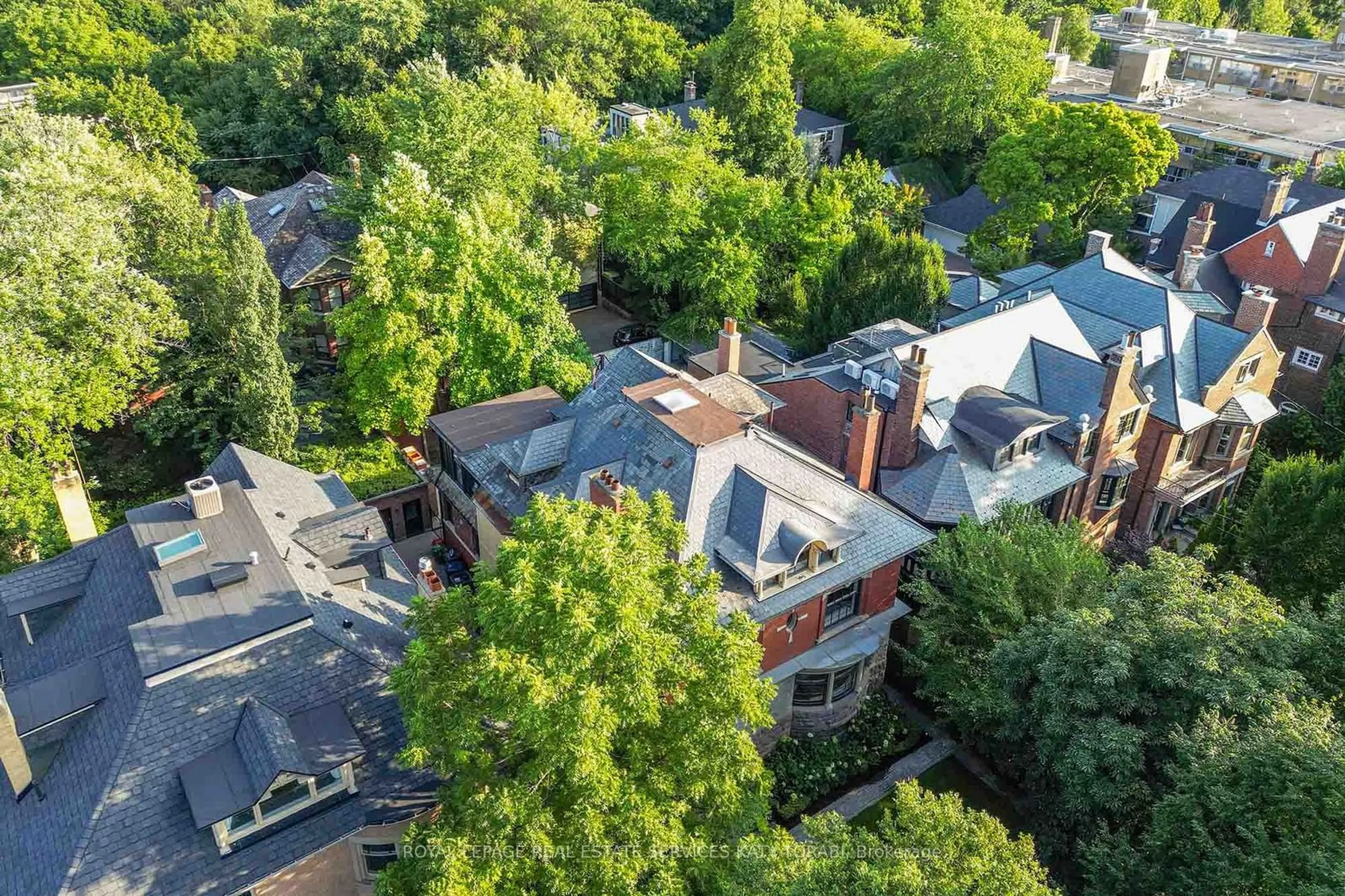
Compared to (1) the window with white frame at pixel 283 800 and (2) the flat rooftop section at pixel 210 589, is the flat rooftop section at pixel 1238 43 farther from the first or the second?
(1) the window with white frame at pixel 283 800

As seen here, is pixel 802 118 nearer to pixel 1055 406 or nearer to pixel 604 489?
pixel 1055 406

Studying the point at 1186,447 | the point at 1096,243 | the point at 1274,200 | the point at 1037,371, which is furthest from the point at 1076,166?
the point at 1037,371

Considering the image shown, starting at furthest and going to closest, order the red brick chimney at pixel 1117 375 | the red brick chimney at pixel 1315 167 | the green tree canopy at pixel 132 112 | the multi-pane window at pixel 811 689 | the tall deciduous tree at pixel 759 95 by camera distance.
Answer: the tall deciduous tree at pixel 759 95, the red brick chimney at pixel 1315 167, the green tree canopy at pixel 132 112, the red brick chimney at pixel 1117 375, the multi-pane window at pixel 811 689

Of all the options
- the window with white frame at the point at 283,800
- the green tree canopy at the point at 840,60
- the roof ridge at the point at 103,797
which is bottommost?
the window with white frame at the point at 283,800

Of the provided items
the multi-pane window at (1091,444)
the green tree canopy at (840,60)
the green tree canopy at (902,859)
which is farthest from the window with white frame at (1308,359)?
the green tree canopy at (840,60)

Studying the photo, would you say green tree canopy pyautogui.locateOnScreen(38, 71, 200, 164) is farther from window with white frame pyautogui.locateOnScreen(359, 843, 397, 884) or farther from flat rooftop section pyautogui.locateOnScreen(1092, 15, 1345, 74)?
flat rooftop section pyautogui.locateOnScreen(1092, 15, 1345, 74)
